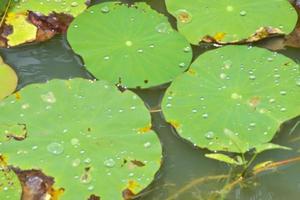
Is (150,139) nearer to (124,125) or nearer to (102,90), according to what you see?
(124,125)

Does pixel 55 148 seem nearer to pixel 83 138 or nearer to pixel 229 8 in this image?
pixel 83 138

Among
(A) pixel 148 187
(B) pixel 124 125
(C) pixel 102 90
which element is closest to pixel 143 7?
(C) pixel 102 90

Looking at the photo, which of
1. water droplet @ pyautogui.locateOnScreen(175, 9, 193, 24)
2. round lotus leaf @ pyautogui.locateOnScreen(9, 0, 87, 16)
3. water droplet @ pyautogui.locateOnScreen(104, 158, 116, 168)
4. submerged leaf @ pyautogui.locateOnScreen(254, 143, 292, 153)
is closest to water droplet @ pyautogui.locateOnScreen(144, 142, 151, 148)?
water droplet @ pyautogui.locateOnScreen(104, 158, 116, 168)

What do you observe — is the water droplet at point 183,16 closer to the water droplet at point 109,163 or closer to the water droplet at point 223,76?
the water droplet at point 223,76

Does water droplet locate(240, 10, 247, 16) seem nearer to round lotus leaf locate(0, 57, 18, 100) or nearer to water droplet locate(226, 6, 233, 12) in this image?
water droplet locate(226, 6, 233, 12)

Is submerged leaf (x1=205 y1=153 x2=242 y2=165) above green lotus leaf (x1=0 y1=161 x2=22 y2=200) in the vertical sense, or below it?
below

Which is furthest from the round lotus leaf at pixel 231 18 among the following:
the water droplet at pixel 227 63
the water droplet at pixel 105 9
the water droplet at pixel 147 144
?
the water droplet at pixel 147 144
